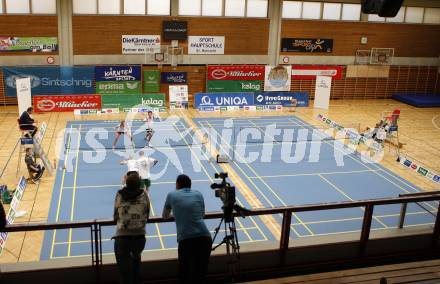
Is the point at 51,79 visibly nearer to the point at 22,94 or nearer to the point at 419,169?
the point at 22,94

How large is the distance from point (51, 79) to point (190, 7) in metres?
10.2

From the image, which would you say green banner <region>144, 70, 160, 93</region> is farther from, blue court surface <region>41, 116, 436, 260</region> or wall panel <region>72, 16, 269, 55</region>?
blue court surface <region>41, 116, 436, 260</region>

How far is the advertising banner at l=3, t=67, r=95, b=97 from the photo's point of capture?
94.3 ft

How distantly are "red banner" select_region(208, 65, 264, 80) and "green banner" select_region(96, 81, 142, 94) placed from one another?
5.06 metres

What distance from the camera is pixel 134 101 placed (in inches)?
1143

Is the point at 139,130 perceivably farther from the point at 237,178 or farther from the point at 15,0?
the point at 15,0

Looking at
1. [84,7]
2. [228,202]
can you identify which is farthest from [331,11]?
[228,202]

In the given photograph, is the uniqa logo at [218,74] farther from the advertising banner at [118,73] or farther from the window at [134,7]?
the window at [134,7]

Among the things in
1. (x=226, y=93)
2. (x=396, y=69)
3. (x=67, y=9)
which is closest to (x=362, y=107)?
(x=396, y=69)

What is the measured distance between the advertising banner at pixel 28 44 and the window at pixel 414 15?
25.7 meters

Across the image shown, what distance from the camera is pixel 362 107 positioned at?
110 ft

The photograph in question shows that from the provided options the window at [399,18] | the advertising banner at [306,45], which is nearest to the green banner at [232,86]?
the advertising banner at [306,45]

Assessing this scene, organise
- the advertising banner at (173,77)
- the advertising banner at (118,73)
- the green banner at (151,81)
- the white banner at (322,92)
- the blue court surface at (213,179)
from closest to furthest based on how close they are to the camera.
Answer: the blue court surface at (213,179) → the white banner at (322,92) → the advertising banner at (118,73) → the green banner at (151,81) → the advertising banner at (173,77)

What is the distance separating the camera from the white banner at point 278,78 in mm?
32875
